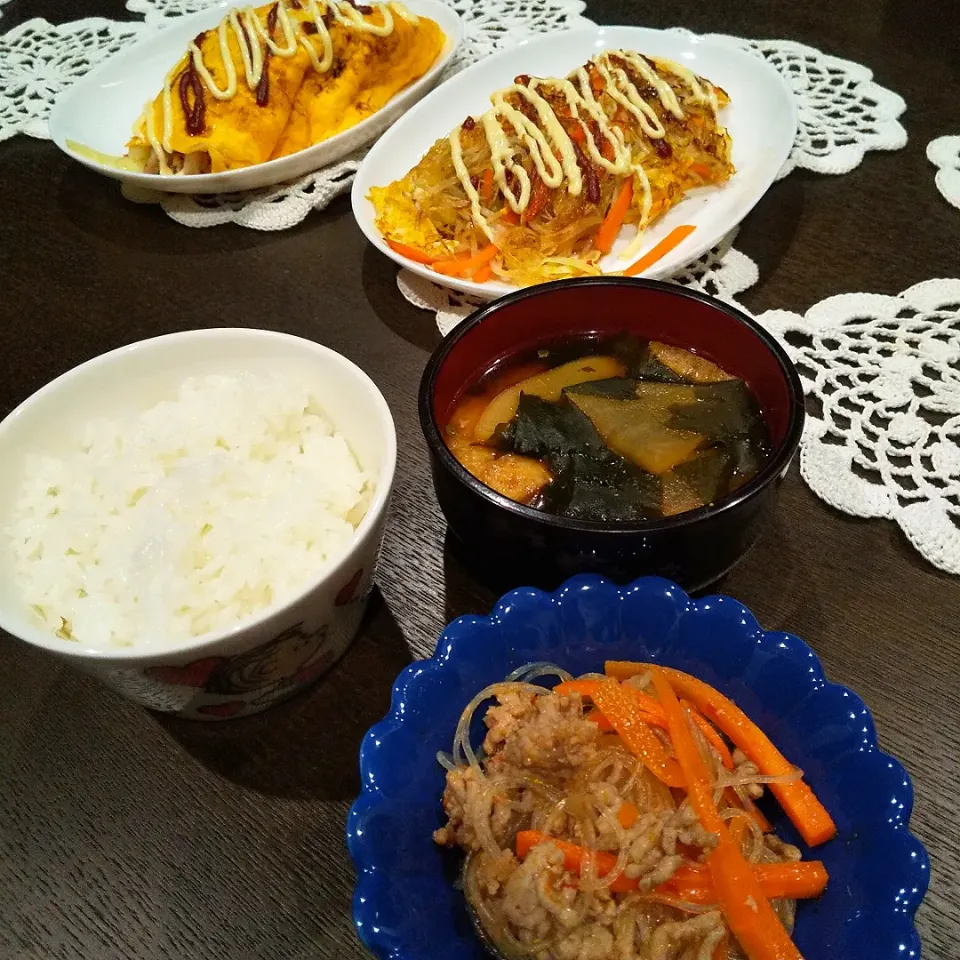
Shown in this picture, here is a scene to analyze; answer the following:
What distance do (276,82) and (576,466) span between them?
5.80 ft

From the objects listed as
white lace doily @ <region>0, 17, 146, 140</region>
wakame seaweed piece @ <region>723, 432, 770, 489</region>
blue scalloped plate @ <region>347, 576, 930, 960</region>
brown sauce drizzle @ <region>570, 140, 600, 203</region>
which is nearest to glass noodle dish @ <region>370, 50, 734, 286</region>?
brown sauce drizzle @ <region>570, 140, 600, 203</region>

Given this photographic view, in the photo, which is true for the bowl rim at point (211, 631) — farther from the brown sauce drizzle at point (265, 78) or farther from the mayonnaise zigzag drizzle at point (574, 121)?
the brown sauce drizzle at point (265, 78)

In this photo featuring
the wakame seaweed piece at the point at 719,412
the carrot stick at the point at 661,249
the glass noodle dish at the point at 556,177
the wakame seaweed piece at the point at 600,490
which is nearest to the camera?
the wakame seaweed piece at the point at 600,490

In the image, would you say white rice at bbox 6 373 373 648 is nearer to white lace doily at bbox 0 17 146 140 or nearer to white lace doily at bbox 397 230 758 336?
white lace doily at bbox 397 230 758 336

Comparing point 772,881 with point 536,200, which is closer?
point 772,881

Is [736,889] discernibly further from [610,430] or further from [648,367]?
[648,367]

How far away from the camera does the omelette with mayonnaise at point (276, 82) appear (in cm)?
237

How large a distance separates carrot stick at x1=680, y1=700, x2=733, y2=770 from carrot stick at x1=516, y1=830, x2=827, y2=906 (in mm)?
140

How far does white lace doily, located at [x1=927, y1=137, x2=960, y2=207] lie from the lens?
87.3 inches

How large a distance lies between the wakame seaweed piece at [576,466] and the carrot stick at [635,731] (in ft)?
1.05

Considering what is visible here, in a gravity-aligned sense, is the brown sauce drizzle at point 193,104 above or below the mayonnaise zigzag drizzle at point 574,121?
above

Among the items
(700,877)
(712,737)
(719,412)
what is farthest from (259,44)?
(700,877)

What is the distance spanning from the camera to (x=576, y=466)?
142cm

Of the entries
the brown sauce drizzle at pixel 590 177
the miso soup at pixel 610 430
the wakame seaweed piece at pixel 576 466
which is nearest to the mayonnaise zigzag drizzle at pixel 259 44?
the brown sauce drizzle at pixel 590 177
